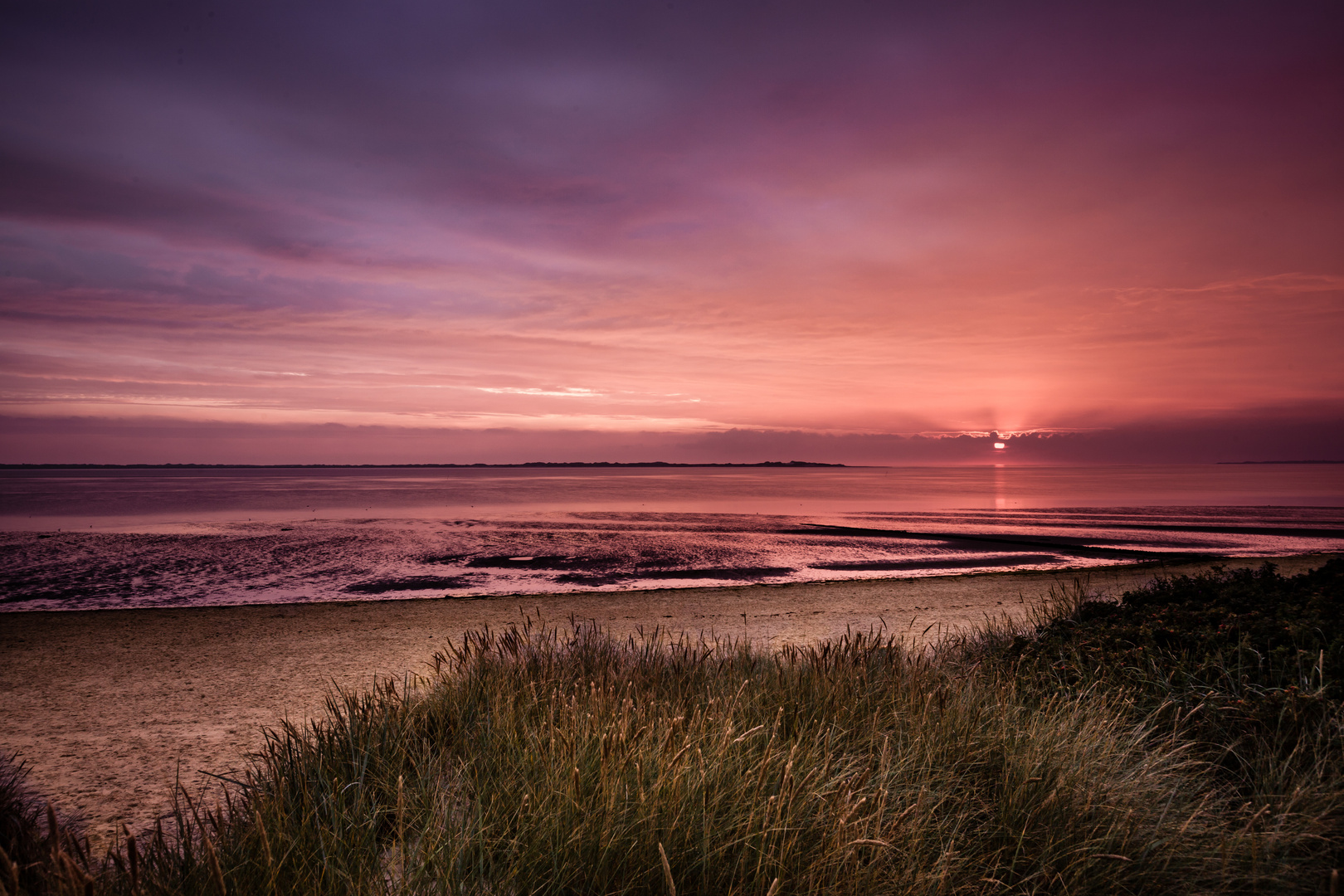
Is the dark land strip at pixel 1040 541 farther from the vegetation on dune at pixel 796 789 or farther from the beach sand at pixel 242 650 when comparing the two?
the vegetation on dune at pixel 796 789

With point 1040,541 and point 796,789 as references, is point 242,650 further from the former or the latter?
point 1040,541

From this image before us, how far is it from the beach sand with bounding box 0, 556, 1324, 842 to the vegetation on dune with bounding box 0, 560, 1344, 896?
39.7 inches

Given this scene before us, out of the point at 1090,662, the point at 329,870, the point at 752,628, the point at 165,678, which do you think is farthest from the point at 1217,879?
the point at 165,678

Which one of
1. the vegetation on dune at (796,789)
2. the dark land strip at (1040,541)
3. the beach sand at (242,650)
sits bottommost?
the dark land strip at (1040,541)

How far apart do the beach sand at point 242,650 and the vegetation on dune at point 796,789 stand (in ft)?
3.31

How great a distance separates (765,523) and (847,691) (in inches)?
1039

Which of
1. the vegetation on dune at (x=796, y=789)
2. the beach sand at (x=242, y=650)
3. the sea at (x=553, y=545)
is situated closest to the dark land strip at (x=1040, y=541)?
the sea at (x=553, y=545)

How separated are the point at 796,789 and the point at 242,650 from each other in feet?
27.8

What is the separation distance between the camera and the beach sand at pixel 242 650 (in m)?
5.48

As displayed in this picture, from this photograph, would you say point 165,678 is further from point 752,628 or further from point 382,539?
point 382,539

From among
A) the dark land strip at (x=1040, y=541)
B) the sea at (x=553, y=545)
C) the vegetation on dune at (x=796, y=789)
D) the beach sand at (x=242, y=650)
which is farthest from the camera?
the dark land strip at (x=1040, y=541)

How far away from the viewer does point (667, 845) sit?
2852mm

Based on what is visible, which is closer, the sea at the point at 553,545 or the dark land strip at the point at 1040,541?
the sea at the point at 553,545

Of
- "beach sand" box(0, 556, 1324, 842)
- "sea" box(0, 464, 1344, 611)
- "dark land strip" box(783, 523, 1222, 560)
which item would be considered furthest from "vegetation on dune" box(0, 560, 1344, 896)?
"dark land strip" box(783, 523, 1222, 560)
